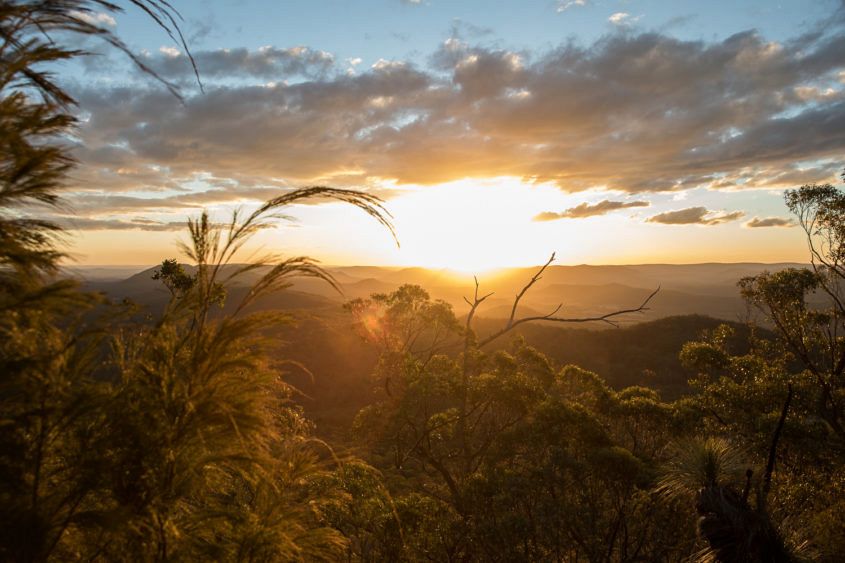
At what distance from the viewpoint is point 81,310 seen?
292 centimetres

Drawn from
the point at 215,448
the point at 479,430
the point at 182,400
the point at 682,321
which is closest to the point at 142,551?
the point at 215,448

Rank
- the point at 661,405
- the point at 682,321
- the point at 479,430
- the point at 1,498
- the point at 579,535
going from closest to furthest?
the point at 1,498, the point at 579,535, the point at 661,405, the point at 479,430, the point at 682,321

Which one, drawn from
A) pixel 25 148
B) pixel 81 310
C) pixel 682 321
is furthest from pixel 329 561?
pixel 682 321

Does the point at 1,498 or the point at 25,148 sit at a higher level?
the point at 25,148

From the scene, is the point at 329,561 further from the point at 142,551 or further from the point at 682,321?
the point at 682,321

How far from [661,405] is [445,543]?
8.44 metres

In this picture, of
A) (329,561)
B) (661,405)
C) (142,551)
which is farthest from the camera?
(661,405)

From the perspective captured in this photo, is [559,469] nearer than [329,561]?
No

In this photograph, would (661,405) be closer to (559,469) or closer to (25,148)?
(559,469)

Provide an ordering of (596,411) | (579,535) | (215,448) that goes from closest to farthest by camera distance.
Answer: (215,448), (579,535), (596,411)

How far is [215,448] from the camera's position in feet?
10.3

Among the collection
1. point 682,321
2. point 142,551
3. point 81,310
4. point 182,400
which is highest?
point 81,310

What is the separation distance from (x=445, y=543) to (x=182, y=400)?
9.88 meters

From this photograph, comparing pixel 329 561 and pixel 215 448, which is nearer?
pixel 215 448
